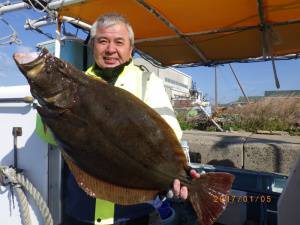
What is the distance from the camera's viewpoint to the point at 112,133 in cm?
174

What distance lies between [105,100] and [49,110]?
283mm

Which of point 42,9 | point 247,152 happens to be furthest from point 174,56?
point 42,9

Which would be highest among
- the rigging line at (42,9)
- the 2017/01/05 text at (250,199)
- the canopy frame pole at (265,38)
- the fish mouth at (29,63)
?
the rigging line at (42,9)

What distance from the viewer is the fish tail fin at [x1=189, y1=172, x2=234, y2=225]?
1.78 meters

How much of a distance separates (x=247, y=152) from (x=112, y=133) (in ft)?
12.7

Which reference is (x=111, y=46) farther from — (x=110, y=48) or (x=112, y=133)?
(x=112, y=133)

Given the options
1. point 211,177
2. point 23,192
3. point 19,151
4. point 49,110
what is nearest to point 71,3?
point 19,151

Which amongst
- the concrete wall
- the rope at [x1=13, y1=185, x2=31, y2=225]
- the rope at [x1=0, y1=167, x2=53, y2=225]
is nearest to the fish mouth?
the rope at [x1=0, y1=167, x2=53, y2=225]

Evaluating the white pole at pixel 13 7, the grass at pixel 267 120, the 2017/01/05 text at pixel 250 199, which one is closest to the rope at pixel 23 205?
the 2017/01/05 text at pixel 250 199

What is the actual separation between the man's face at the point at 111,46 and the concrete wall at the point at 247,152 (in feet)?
10.9

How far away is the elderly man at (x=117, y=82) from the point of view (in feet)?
7.17

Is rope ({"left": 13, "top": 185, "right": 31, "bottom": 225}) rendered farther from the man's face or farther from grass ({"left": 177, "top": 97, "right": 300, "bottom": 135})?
grass ({"left": 177, "top": 97, "right": 300, "bottom": 135})

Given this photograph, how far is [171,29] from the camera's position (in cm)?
445

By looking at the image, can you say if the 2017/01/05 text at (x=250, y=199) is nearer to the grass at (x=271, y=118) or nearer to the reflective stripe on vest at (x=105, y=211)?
the reflective stripe on vest at (x=105, y=211)
